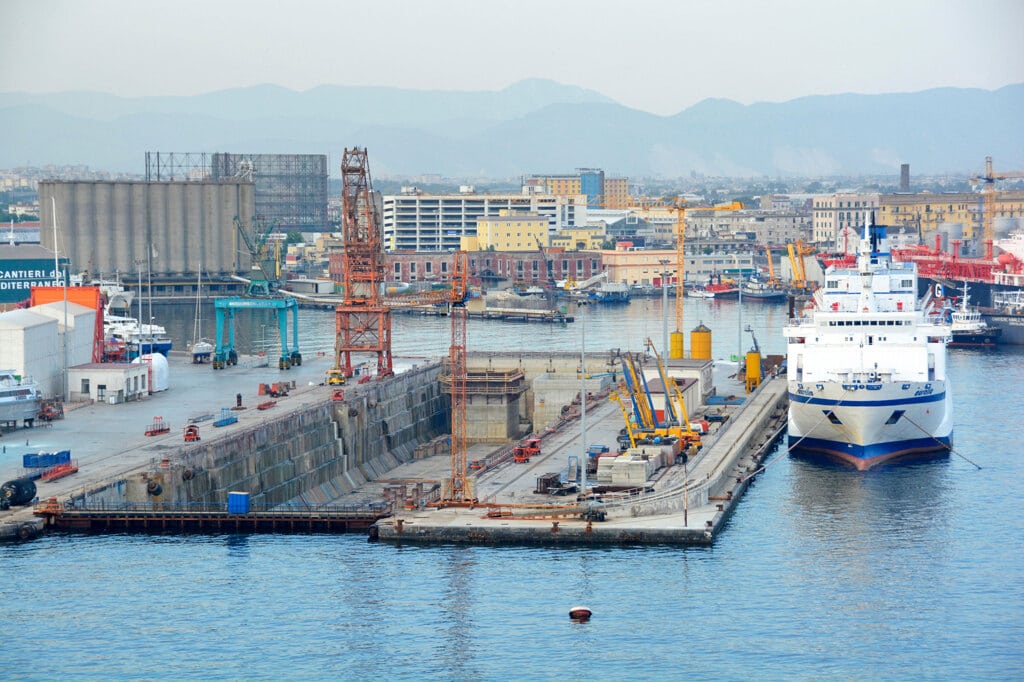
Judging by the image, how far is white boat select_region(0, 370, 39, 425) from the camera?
58.2 metres

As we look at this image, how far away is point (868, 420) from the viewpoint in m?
61.1

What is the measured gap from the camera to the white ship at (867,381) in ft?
202

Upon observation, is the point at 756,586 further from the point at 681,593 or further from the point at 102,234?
the point at 102,234

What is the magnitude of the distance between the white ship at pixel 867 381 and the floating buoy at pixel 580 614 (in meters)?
23.3

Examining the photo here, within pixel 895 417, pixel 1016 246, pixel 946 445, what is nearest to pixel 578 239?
pixel 1016 246

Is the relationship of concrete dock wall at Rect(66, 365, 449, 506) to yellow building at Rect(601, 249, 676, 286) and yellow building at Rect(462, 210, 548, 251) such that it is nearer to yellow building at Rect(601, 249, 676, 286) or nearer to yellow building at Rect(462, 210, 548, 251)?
yellow building at Rect(601, 249, 676, 286)

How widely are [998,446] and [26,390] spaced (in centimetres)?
3617

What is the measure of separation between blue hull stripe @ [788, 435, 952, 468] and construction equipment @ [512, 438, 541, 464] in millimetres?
10807

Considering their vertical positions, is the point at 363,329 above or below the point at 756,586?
above

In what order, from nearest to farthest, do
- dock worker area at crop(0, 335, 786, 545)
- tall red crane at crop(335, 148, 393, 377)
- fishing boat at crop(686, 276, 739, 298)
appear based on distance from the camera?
dock worker area at crop(0, 335, 786, 545), tall red crane at crop(335, 148, 393, 377), fishing boat at crop(686, 276, 739, 298)

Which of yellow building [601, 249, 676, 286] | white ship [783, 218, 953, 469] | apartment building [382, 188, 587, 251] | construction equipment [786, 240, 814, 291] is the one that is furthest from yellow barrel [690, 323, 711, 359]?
apartment building [382, 188, 587, 251]

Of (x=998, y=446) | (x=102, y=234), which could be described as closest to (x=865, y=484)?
(x=998, y=446)

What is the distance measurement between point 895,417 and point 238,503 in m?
25.2

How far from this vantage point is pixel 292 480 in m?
56.9
